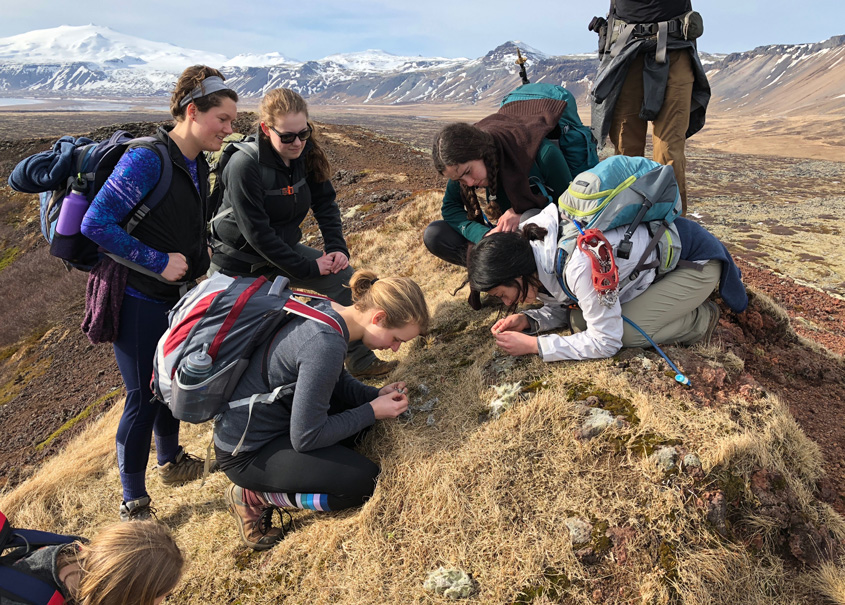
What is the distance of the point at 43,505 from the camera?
4.94 meters

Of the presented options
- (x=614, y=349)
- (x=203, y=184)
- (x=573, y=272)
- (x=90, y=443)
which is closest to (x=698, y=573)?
(x=614, y=349)

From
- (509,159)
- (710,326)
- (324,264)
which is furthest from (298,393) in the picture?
(710,326)

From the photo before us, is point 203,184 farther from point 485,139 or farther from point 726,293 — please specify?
point 726,293

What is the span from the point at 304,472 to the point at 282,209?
2704 millimetres

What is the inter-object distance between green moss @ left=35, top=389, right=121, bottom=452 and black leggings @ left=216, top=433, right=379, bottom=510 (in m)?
7.18

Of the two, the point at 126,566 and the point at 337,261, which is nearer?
the point at 126,566

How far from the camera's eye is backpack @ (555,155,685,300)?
3674 millimetres

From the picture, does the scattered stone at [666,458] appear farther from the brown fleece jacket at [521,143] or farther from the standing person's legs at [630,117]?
the standing person's legs at [630,117]

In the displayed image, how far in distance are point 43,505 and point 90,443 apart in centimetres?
158

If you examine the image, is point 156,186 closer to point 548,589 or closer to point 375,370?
point 375,370

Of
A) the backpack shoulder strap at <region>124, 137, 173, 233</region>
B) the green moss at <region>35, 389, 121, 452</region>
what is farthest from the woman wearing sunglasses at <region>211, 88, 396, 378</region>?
the green moss at <region>35, 389, 121, 452</region>

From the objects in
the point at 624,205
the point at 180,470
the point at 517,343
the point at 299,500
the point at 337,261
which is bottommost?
the point at 180,470

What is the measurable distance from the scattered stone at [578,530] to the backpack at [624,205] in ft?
5.26

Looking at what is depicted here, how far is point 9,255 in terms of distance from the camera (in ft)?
78.4
